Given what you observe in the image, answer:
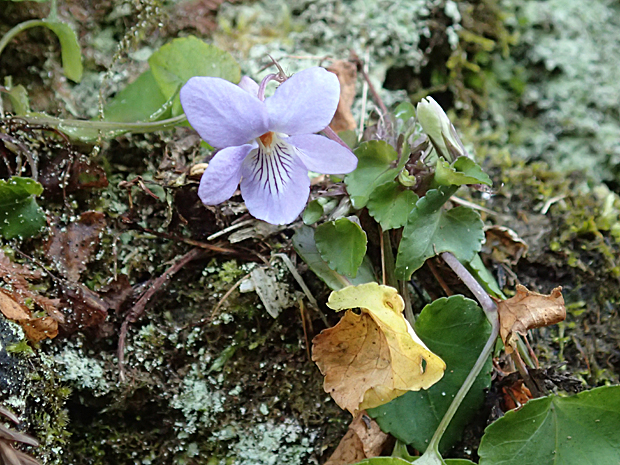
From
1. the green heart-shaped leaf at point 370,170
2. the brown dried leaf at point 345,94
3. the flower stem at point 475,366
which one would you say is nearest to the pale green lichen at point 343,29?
the brown dried leaf at point 345,94

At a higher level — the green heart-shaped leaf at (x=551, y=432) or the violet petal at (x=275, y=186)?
the violet petal at (x=275, y=186)

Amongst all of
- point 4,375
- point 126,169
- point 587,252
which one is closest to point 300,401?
point 4,375

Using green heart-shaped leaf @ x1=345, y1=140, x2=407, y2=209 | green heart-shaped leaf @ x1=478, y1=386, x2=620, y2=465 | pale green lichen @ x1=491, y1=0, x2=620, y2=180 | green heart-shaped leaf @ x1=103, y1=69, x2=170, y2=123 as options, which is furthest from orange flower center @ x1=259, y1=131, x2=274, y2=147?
pale green lichen @ x1=491, y1=0, x2=620, y2=180

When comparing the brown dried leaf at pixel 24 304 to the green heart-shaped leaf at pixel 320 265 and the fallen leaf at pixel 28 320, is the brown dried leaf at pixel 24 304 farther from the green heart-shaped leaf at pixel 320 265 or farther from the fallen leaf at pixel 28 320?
the green heart-shaped leaf at pixel 320 265

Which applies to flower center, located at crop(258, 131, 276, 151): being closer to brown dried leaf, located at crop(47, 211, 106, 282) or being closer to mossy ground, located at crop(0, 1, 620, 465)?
mossy ground, located at crop(0, 1, 620, 465)

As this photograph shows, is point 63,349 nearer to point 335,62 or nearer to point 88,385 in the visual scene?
point 88,385

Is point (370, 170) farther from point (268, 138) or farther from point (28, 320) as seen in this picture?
point (28, 320)

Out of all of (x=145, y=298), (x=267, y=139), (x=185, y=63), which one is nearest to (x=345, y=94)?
(x=185, y=63)
